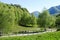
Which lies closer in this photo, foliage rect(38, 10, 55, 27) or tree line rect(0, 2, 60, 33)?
tree line rect(0, 2, 60, 33)

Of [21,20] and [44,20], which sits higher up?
[21,20]

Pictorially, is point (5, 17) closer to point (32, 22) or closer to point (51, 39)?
point (51, 39)

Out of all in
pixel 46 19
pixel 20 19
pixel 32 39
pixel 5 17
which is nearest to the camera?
pixel 32 39

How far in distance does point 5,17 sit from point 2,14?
140 centimetres

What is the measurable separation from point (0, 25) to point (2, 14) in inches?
140

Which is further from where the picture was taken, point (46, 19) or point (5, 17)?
point (46, 19)

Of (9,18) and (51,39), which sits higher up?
(9,18)

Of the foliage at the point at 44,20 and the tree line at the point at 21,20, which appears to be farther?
the foliage at the point at 44,20

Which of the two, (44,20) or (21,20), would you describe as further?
(21,20)

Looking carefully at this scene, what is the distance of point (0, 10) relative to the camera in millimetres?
54594

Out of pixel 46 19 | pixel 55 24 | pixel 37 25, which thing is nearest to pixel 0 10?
pixel 46 19

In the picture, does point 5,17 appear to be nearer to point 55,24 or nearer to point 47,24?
point 47,24

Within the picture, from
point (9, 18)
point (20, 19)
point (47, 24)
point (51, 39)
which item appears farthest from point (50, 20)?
point (51, 39)

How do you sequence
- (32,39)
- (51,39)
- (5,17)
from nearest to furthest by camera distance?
1. (32,39)
2. (51,39)
3. (5,17)
